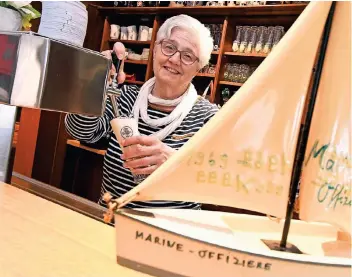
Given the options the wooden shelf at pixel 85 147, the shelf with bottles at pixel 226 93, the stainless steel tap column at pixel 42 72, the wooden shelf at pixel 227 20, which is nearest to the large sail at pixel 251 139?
the stainless steel tap column at pixel 42 72

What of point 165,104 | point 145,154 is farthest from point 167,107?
point 145,154

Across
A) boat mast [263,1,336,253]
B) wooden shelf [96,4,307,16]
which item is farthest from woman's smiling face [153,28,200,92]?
wooden shelf [96,4,307,16]

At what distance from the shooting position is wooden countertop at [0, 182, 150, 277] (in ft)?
1.75

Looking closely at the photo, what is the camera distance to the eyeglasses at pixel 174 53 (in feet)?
4.32

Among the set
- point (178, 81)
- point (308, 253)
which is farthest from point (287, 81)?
point (178, 81)

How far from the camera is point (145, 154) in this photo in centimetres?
103

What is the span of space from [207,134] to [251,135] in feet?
0.16

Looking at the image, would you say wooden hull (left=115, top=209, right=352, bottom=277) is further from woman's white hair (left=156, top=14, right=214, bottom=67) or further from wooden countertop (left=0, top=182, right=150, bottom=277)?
woman's white hair (left=156, top=14, right=214, bottom=67)

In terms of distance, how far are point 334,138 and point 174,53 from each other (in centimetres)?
91

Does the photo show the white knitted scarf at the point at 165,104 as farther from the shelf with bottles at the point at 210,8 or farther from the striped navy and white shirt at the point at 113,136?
the shelf with bottles at the point at 210,8

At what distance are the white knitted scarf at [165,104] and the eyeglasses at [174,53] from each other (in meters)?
0.11

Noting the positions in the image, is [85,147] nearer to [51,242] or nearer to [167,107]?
[167,107]

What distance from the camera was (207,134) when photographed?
18.1 inches

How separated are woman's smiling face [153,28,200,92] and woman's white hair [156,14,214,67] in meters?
0.01
